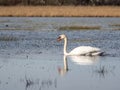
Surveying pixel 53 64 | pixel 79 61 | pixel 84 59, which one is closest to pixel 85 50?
pixel 84 59

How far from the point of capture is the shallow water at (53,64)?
10.5 meters

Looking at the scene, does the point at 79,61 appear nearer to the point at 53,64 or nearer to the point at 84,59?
the point at 84,59

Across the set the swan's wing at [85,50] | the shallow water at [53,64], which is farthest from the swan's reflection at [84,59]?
the swan's wing at [85,50]

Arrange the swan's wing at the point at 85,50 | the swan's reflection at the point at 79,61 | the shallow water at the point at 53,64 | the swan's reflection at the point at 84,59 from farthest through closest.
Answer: the swan's wing at the point at 85,50
the swan's reflection at the point at 84,59
the swan's reflection at the point at 79,61
the shallow water at the point at 53,64

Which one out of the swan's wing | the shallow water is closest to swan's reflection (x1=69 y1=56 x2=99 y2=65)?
the shallow water

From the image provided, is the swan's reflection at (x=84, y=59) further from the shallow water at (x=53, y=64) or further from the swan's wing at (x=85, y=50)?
the swan's wing at (x=85, y=50)

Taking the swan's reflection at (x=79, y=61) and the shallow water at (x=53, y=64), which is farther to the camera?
the swan's reflection at (x=79, y=61)

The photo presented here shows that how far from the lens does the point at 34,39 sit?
67.8 ft

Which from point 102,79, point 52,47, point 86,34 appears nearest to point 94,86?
point 102,79

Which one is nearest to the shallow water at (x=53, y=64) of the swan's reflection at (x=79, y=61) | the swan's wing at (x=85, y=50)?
the swan's reflection at (x=79, y=61)

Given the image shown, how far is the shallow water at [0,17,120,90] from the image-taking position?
1048 cm

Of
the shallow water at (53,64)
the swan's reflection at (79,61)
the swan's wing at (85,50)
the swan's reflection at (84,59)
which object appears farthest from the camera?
the swan's wing at (85,50)

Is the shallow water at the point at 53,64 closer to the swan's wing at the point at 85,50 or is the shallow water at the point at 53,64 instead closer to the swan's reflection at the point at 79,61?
the swan's reflection at the point at 79,61

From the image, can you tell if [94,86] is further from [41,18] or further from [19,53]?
[41,18]
